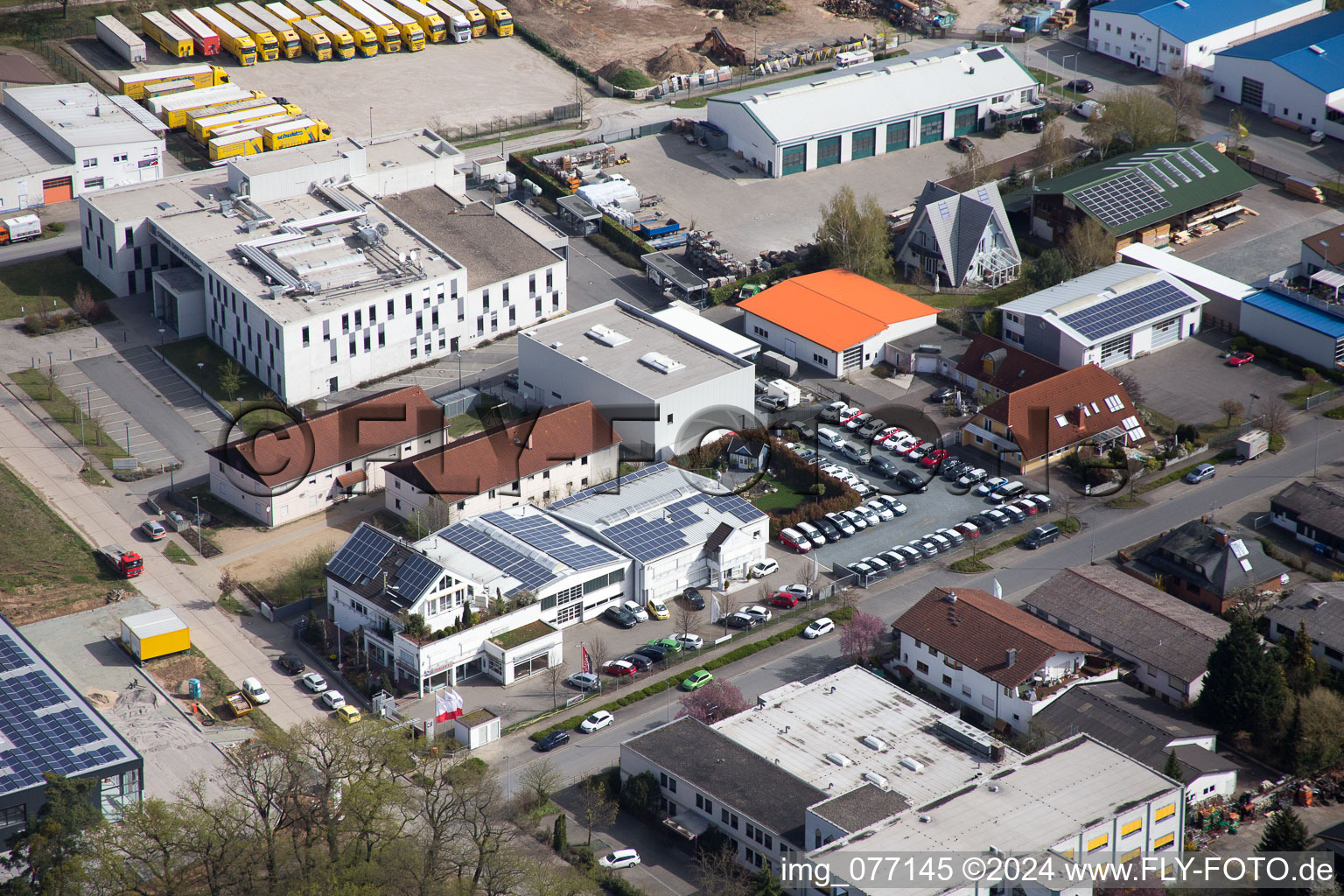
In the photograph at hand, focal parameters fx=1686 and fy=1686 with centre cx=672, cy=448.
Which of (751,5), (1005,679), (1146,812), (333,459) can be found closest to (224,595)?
(333,459)

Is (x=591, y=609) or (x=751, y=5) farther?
(x=751, y=5)

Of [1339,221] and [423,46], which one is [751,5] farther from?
[1339,221]

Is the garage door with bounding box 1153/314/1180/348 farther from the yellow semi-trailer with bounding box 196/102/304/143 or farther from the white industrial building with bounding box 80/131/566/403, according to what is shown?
the yellow semi-trailer with bounding box 196/102/304/143

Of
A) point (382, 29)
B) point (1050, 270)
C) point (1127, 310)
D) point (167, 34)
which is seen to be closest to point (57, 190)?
point (167, 34)

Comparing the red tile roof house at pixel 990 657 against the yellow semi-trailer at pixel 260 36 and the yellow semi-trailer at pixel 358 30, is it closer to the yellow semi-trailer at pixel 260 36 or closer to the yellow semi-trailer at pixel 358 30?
the yellow semi-trailer at pixel 358 30

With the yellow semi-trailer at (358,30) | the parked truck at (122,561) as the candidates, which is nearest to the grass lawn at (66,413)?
the parked truck at (122,561)

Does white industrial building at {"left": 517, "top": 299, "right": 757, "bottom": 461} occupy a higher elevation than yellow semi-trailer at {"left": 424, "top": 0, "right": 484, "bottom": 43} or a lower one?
lower

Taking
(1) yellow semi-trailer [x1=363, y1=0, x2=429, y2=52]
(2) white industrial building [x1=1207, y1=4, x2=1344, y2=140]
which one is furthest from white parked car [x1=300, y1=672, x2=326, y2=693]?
(2) white industrial building [x1=1207, y1=4, x2=1344, y2=140]
